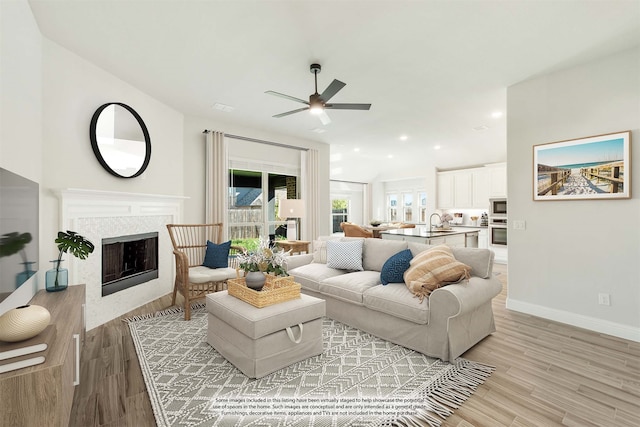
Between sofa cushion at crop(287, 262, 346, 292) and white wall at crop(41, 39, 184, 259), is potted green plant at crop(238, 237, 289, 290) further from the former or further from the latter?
white wall at crop(41, 39, 184, 259)

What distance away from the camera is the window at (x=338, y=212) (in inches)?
380

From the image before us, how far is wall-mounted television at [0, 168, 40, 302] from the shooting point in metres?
1.50

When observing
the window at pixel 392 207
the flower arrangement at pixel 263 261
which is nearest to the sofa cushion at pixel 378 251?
the flower arrangement at pixel 263 261

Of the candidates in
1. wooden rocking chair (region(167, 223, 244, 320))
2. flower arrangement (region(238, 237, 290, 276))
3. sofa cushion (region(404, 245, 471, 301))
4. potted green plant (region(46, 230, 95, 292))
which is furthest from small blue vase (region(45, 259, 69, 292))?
sofa cushion (region(404, 245, 471, 301))

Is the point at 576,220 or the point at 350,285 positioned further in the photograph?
the point at 576,220

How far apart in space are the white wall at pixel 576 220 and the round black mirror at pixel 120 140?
15.0 ft

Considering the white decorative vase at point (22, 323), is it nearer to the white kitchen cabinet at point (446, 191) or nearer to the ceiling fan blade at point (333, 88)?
the ceiling fan blade at point (333, 88)

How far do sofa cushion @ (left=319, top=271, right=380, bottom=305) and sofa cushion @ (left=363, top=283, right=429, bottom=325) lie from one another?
0.10 m

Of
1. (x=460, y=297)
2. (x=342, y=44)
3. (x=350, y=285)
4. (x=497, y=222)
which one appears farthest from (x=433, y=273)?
(x=497, y=222)

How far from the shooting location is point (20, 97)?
82.8 inches

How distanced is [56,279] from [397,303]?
2.82m

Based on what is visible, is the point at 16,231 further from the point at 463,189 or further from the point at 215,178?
the point at 463,189

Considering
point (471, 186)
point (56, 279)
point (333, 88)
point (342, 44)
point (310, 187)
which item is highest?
point (342, 44)


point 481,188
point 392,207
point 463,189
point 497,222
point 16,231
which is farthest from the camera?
point 392,207
